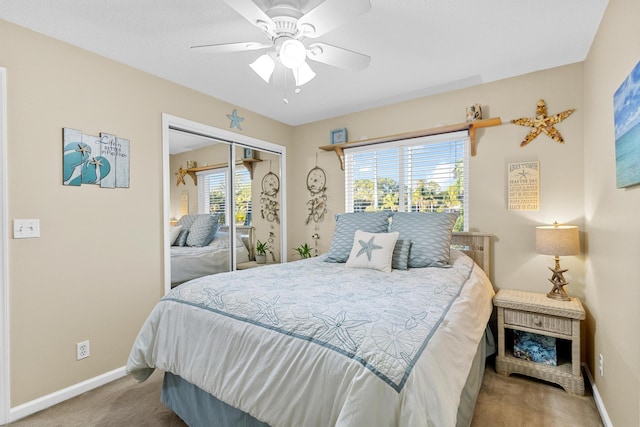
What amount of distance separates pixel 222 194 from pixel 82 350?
175cm

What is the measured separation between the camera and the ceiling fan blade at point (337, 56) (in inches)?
70.8

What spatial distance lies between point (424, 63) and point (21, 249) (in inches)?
124

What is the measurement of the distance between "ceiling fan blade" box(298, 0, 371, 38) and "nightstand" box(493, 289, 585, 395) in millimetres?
2194

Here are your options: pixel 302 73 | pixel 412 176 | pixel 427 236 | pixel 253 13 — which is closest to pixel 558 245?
pixel 427 236

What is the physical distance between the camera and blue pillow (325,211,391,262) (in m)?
2.80

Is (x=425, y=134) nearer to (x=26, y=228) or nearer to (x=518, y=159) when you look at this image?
(x=518, y=159)

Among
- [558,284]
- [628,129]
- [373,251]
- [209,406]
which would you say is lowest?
[209,406]

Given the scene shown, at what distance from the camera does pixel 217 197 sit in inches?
130

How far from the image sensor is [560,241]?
87.7 inches

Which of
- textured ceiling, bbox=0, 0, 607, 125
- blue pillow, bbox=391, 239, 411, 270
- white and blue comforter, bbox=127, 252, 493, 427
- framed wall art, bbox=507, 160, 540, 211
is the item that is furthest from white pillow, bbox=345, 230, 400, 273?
textured ceiling, bbox=0, 0, 607, 125

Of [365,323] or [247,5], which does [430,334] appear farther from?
[247,5]

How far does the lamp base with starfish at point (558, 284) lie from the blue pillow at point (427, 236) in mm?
771

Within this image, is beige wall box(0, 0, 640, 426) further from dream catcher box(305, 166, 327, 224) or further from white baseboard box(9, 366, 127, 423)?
dream catcher box(305, 166, 327, 224)

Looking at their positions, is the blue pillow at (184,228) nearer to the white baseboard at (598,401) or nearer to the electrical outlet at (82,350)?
the electrical outlet at (82,350)
